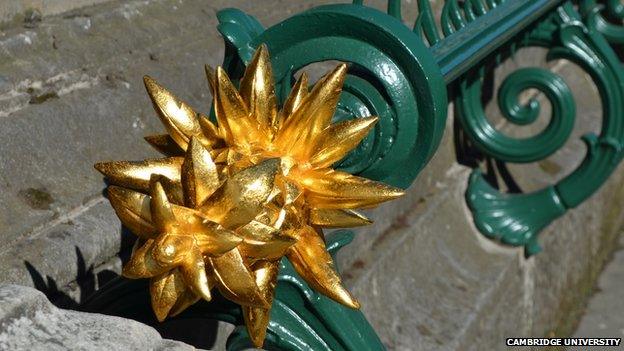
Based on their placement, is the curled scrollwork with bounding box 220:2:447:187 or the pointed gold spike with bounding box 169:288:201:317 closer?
the pointed gold spike with bounding box 169:288:201:317

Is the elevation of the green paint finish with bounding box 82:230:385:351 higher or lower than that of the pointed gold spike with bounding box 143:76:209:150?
lower

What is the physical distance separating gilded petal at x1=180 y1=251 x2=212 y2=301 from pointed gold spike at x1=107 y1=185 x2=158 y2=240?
0.13ft

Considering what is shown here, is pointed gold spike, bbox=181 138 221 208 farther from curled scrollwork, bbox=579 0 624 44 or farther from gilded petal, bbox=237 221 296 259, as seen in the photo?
curled scrollwork, bbox=579 0 624 44

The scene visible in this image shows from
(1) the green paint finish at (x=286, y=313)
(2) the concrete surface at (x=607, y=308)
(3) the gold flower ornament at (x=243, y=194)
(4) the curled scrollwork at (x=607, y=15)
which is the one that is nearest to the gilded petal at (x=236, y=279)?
(3) the gold flower ornament at (x=243, y=194)

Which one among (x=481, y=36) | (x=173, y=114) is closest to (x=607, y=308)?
(x=481, y=36)

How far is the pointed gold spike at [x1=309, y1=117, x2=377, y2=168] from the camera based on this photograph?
112cm

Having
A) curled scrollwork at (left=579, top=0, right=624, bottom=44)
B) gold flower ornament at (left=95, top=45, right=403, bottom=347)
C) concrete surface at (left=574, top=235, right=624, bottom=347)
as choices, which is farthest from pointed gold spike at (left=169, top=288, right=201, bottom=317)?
concrete surface at (left=574, top=235, right=624, bottom=347)

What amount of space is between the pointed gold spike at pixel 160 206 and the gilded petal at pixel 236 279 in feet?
0.20

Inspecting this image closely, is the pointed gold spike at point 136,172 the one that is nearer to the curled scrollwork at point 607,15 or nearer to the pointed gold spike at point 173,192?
the pointed gold spike at point 173,192

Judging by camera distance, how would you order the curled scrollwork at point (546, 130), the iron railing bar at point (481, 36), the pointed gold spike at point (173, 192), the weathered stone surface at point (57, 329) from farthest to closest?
the curled scrollwork at point (546, 130), the iron railing bar at point (481, 36), the pointed gold spike at point (173, 192), the weathered stone surface at point (57, 329)

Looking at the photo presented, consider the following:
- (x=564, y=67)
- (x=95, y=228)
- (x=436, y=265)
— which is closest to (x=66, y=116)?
(x=95, y=228)

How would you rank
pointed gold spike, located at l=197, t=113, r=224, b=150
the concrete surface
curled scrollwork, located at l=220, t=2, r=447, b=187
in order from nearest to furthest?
pointed gold spike, located at l=197, t=113, r=224, b=150 < curled scrollwork, located at l=220, t=2, r=447, b=187 < the concrete surface

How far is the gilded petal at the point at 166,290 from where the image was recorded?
1009 millimetres

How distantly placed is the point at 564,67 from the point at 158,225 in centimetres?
290
